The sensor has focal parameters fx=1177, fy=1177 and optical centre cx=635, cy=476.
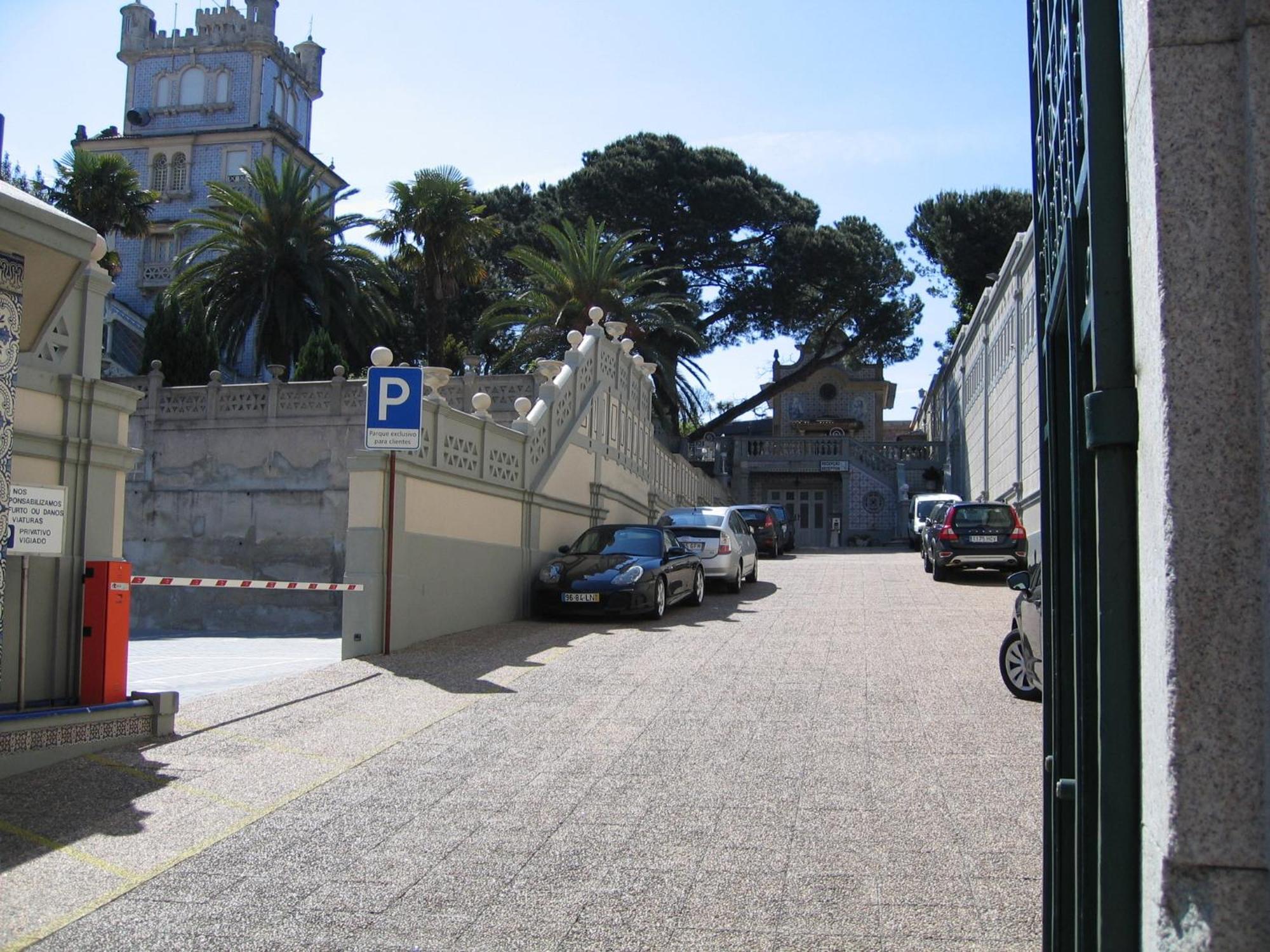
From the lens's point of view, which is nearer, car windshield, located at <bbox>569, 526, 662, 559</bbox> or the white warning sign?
the white warning sign

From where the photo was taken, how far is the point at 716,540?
805 inches

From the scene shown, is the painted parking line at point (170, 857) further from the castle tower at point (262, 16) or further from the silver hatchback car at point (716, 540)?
the castle tower at point (262, 16)

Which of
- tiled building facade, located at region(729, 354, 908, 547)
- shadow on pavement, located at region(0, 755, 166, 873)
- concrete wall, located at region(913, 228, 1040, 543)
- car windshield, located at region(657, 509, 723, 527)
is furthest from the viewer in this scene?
tiled building facade, located at region(729, 354, 908, 547)

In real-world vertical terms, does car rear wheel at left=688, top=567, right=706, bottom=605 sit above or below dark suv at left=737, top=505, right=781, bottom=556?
below

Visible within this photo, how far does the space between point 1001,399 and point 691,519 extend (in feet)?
56.2

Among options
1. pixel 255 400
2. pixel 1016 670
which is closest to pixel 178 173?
pixel 255 400

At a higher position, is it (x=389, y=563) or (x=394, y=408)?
(x=394, y=408)

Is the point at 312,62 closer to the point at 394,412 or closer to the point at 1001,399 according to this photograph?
the point at 1001,399

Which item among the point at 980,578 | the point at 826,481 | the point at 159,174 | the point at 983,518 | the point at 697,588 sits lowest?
the point at 697,588

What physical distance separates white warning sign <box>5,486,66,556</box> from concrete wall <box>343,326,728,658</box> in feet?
14.4

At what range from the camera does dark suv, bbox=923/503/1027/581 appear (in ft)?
72.9

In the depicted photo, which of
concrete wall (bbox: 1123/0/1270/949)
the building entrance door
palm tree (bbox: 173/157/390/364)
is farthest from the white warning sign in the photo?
the building entrance door

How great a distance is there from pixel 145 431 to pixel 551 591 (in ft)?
49.7

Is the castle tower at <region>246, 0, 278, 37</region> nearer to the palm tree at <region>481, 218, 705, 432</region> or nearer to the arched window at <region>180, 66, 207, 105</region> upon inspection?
the arched window at <region>180, 66, 207, 105</region>
